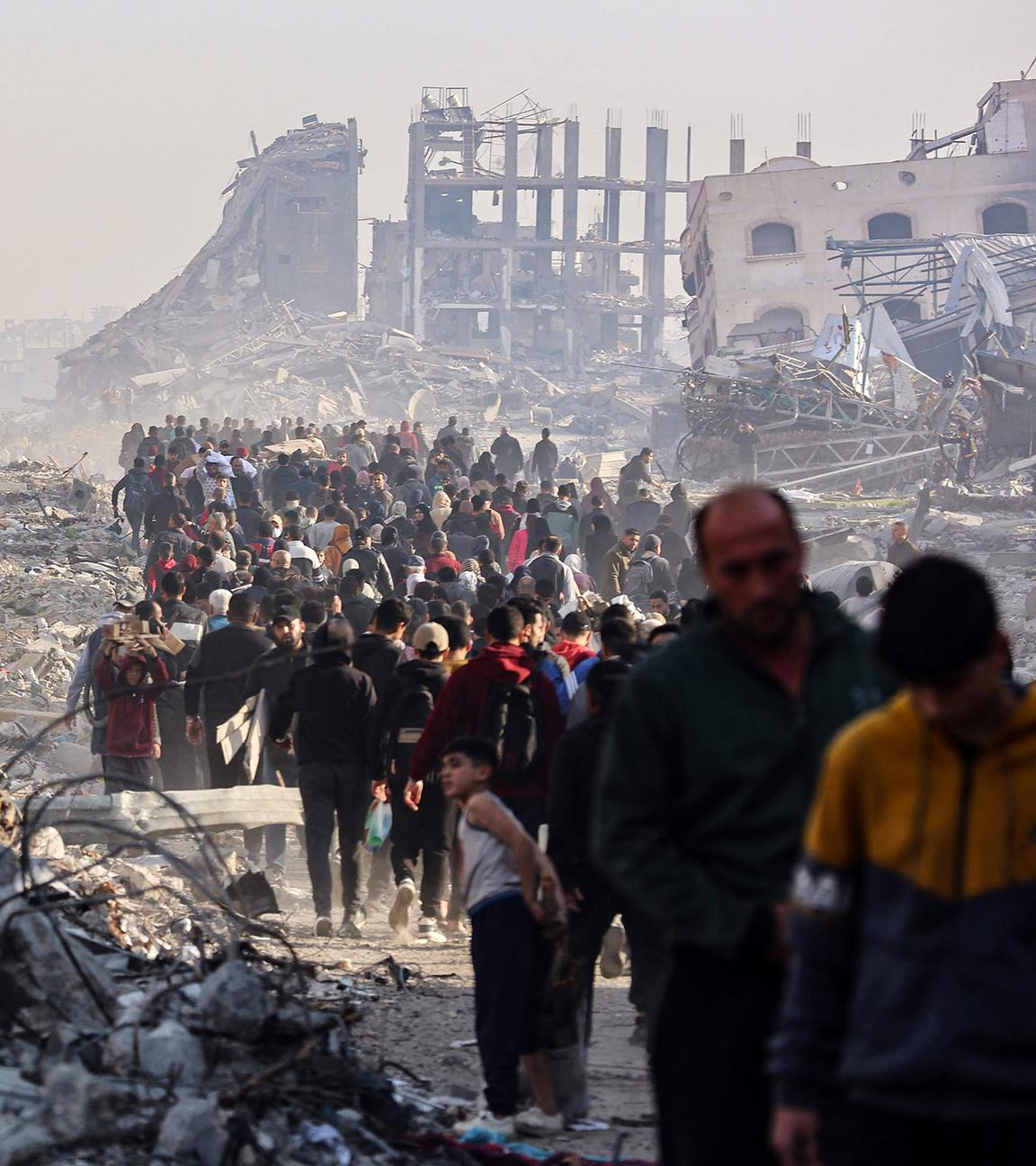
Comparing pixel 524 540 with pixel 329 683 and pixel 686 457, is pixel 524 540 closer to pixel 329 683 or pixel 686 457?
pixel 329 683

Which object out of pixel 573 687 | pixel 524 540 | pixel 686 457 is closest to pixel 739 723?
pixel 573 687

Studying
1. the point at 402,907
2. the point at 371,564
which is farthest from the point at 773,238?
the point at 402,907

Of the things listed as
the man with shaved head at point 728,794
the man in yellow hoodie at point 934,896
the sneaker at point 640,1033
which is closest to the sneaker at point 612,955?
the sneaker at point 640,1033

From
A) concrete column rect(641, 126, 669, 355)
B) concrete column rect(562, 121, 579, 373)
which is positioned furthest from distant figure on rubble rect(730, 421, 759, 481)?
concrete column rect(641, 126, 669, 355)

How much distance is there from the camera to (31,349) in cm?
11675

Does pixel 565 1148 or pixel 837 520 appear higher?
pixel 837 520

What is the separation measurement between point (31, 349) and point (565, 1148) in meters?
117

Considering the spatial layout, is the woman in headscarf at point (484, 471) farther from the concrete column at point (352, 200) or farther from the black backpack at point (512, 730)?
the concrete column at point (352, 200)

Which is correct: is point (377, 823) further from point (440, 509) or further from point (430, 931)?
point (440, 509)

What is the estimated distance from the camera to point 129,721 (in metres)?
10.0

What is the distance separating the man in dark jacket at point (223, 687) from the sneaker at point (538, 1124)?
193 inches

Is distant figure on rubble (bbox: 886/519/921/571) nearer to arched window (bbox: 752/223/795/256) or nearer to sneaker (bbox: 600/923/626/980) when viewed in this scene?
sneaker (bbox: 600/923/626/980)

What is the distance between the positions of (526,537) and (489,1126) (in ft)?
37.9

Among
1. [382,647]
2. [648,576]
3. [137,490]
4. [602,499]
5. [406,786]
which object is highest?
[137,490]
